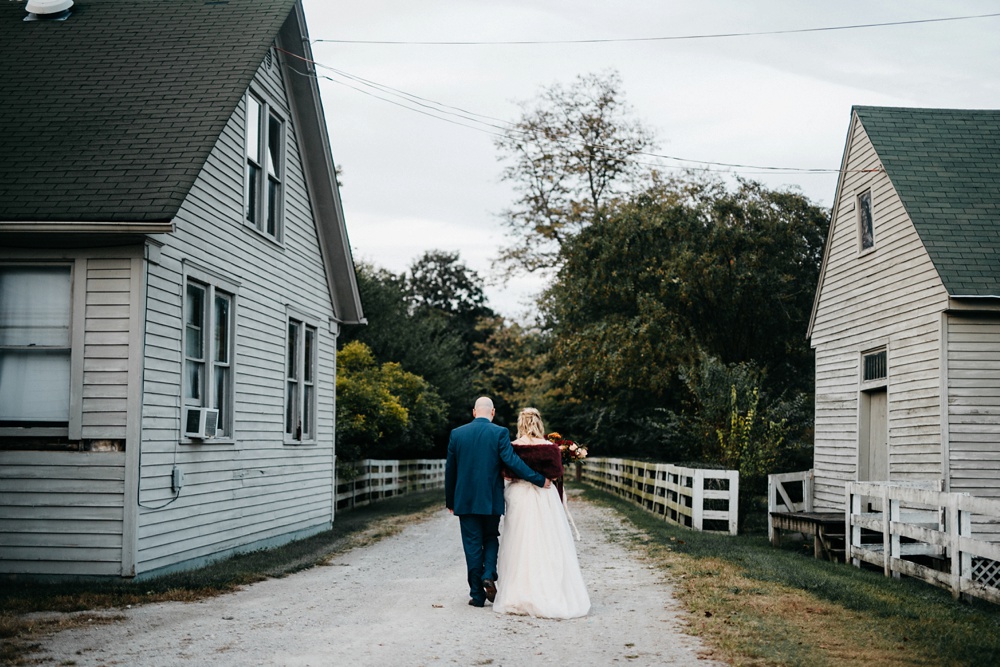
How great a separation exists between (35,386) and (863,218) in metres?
13.5

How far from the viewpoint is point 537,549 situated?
360 inches

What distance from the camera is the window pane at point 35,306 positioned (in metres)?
10.6

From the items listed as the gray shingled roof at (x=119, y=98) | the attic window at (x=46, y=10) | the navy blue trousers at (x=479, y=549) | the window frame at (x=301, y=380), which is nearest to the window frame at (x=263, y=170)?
the gray shingled roof at (x=119, y=98)

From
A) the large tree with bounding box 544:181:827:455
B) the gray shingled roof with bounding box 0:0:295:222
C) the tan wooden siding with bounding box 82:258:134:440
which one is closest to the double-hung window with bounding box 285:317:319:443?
the gray shingled roof with bounding box 0:0:295:222

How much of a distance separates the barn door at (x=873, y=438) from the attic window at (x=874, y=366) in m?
0.23

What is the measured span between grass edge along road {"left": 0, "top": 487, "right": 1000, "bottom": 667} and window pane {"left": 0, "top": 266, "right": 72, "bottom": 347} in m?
2.47

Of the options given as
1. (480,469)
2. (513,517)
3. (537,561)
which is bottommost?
(537,561)

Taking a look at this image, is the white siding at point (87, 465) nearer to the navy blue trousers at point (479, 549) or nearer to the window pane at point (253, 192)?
the navy blue trousers at point (479, 549)

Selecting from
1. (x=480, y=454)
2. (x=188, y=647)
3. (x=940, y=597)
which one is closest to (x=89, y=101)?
(x=480, y=454)

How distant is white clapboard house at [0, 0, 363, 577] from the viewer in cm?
1038

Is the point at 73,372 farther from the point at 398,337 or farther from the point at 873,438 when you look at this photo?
the point at 398,337

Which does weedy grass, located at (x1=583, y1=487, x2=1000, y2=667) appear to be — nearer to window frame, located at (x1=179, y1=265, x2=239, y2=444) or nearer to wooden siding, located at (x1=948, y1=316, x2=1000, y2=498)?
wooden siding, located at (x1=948, y1=316, x2=1000, y2=498)

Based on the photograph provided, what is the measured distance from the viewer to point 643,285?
3009 cm

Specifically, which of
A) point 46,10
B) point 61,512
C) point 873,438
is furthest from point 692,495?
point 46,10
